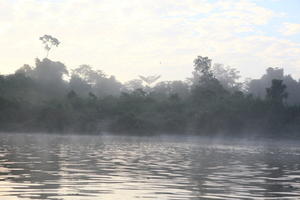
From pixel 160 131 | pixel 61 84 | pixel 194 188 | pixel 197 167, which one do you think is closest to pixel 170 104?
pixel 160 131

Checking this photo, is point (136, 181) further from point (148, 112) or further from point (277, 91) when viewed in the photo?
point (277, 91)

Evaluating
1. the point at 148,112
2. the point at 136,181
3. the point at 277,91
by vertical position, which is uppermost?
the point at 277,91

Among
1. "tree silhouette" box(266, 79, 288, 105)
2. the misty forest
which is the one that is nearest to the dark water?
the misty forest

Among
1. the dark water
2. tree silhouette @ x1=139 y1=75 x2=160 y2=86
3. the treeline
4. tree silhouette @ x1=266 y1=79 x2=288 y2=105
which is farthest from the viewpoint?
tree silhouette @ x1=139 y1=75 x2=160 y2=86

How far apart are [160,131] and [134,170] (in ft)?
186

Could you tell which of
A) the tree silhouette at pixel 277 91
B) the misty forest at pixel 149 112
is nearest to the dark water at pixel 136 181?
the misty forest at pixel 149 112

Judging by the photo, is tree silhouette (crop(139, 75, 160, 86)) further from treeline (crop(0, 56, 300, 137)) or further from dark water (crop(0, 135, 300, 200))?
dark water (crop(0, 135, 300, 200))

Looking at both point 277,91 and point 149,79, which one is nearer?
point 277,91

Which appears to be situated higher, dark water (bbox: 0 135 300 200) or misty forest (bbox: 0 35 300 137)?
misty forest (bbox: 0 35 300 137)

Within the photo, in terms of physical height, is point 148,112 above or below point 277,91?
below

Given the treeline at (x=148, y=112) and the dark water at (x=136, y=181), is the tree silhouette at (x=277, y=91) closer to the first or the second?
the treeline at (x=148, y=112)

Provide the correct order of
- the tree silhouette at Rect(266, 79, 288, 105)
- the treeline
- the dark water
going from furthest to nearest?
1. the tree silhouette at Rect(266, 79, 288, 105)
2. the treeline
3. the dark water

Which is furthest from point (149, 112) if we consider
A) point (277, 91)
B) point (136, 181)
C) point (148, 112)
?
point (136, 181)

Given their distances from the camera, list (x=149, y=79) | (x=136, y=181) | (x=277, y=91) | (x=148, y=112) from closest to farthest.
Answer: (x=136, y=181) < (x=148, y=112) < (x=277, y=91) < (x=149, y=79)
